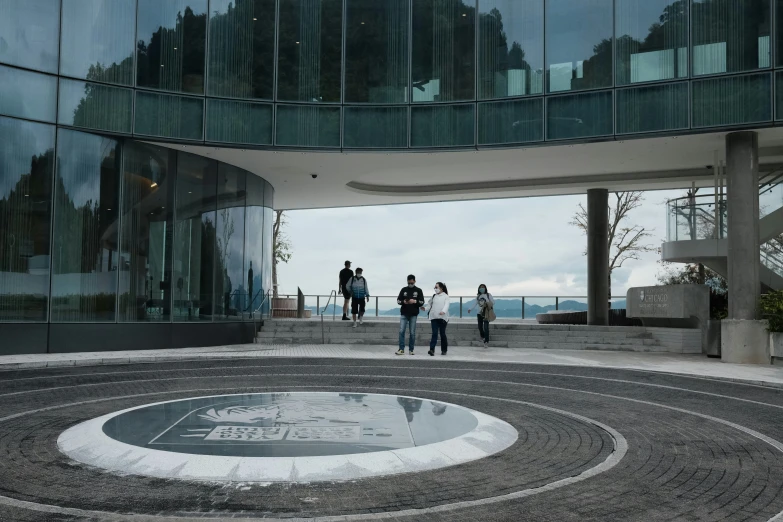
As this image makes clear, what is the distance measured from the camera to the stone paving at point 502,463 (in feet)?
18.8

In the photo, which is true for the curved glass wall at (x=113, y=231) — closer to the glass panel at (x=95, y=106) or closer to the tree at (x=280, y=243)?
the glass panel at (x=95, y=106)

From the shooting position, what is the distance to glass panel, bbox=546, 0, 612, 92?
907 inches

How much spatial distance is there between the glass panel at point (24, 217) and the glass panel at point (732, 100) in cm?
1818

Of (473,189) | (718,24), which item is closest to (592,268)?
(473,189)

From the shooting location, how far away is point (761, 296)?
21203 millimetres

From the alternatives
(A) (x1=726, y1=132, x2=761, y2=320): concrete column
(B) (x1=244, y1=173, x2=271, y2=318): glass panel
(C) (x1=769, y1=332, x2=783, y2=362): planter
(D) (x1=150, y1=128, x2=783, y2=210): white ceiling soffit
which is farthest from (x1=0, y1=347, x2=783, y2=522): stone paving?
(B) (x1=244, y1=173, x2=271, y2=318): glass panel

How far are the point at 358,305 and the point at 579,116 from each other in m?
9.66

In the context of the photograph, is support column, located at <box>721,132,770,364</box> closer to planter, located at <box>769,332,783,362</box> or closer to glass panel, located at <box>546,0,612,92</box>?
planter, located at <box>769,332,783,362</box>

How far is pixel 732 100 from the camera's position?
20984mm

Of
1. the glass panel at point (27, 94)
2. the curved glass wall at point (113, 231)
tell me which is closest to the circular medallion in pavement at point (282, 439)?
the curved glass wall at point (113, 231)

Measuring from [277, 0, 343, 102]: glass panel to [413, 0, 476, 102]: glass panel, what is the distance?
2.59 metres

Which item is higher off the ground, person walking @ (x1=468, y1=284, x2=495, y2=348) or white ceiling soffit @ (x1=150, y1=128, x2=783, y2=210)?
white ceiling soffit @ (x1=150, y1=128, x2=783, y2=210)

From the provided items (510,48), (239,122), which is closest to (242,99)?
(239,122)

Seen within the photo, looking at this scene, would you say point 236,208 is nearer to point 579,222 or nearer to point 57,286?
point 57,286
